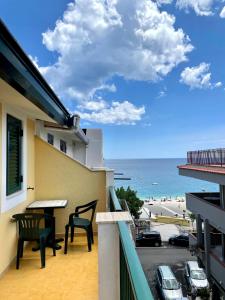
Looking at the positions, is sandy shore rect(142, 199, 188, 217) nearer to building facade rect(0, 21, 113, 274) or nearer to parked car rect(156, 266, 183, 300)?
parked car rect(156, 266, 183, 300)

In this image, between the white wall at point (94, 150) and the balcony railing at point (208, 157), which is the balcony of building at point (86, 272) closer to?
the white wall at point (94, 150)

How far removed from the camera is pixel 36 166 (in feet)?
20.6

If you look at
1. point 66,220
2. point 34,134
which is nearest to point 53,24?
point 34,134

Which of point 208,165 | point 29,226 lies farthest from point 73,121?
point 208,165

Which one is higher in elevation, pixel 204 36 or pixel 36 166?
pixel 204 36

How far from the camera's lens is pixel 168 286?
48.2 feet

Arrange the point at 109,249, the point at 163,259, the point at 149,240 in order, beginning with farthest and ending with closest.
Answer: the point at 149,240
the point at 163,259
the point at 109,249

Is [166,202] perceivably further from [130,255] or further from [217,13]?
[130,255]

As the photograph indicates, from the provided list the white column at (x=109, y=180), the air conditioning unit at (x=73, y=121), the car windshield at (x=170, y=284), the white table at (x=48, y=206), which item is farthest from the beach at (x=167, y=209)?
the white table at (x=48, y=206)

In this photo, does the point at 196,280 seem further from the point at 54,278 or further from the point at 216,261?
the point at 54,278

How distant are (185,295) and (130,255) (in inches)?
618

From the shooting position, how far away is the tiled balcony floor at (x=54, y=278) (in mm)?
3605

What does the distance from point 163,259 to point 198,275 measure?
224 inches

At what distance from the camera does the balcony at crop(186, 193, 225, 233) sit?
1211 centimetres
